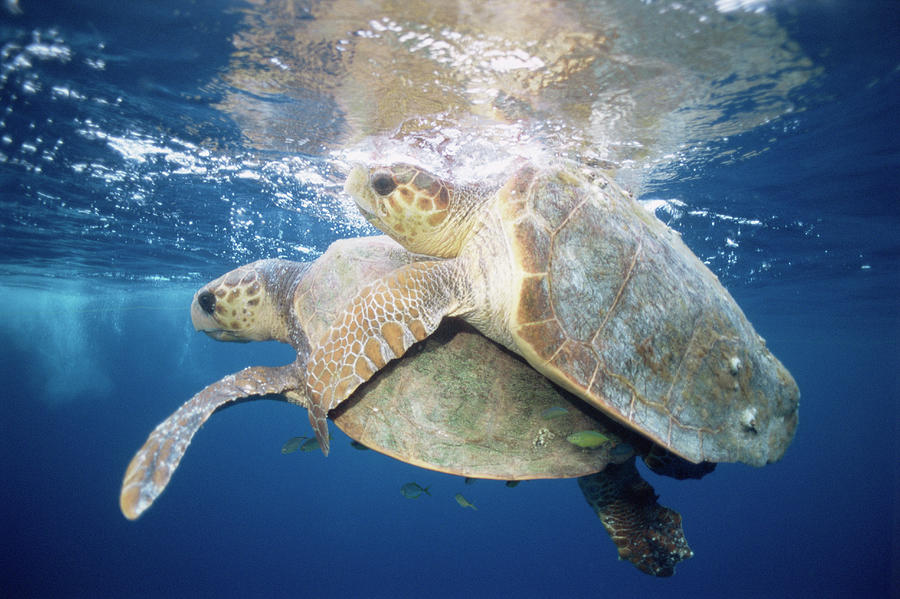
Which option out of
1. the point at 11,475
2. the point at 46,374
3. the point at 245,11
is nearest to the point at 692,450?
the point at 245,11

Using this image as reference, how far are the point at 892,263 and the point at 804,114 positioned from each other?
41.0 ft

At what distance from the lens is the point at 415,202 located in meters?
2.79

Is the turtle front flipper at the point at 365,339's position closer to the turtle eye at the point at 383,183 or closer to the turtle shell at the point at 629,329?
the turtle shell at the point at 629,329

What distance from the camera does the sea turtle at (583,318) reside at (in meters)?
2.08

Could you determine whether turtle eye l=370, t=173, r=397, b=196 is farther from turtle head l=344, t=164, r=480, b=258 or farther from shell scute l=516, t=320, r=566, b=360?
shell scute l=516, t=320, r=566, b=360

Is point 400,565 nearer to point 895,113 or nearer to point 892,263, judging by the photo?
point 892,263

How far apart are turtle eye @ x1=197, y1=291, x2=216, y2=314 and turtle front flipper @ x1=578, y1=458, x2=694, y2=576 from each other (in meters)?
4.05

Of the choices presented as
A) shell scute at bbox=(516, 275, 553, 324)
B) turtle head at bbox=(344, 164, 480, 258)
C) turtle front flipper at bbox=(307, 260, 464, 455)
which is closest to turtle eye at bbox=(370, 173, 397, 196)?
turtle head at bbox=(344, 164, 480, 258)

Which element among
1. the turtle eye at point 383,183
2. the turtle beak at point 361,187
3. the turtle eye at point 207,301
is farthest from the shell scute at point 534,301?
the turtle eye at point 207,301

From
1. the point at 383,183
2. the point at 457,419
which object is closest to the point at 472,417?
the point at 457,419

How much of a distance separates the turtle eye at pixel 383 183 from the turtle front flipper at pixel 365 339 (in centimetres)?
82

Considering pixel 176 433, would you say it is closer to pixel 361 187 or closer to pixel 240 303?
pixel 240 303

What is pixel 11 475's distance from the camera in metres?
42.4

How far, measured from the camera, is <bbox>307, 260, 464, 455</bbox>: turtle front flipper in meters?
2.25
